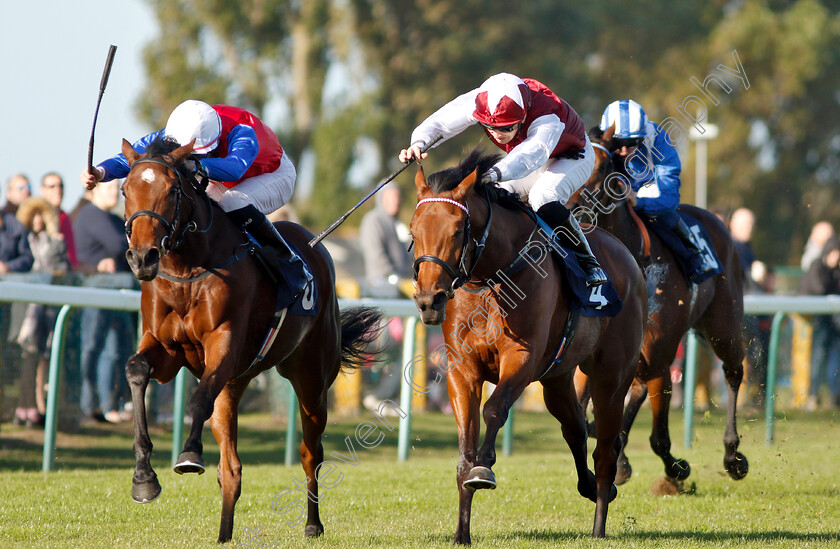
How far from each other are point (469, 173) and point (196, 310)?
54.7 inches

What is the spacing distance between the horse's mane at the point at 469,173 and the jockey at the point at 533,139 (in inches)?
1.7

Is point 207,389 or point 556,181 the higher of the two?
point 556,181

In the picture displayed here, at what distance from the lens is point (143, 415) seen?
4648mm

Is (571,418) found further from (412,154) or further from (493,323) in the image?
(412,154)

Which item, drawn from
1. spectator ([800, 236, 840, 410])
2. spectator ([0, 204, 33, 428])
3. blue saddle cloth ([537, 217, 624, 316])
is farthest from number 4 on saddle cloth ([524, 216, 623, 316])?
spectator ([800, 236, 840, 410])

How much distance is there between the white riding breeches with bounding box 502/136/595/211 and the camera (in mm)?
5312

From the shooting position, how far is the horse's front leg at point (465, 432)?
15.5 ft

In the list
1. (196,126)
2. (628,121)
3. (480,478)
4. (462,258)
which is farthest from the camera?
(628,121)

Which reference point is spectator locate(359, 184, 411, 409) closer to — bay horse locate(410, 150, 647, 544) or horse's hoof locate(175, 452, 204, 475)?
bay horse locate(410, 150, 647, 544)

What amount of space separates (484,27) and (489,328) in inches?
948

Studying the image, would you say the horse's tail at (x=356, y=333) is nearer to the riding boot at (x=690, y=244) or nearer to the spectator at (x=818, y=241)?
the riding boot at (x=690, y=244)

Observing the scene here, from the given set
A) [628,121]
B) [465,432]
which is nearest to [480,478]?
[465,432]

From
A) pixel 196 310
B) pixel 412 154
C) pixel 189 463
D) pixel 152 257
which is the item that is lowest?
pixel 189 463

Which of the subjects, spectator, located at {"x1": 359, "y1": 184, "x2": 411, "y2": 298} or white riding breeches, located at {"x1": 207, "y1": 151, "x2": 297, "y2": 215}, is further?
spectator, located at {"x1": 359, "y1": 184, "x2": 411, "y2": 298}
